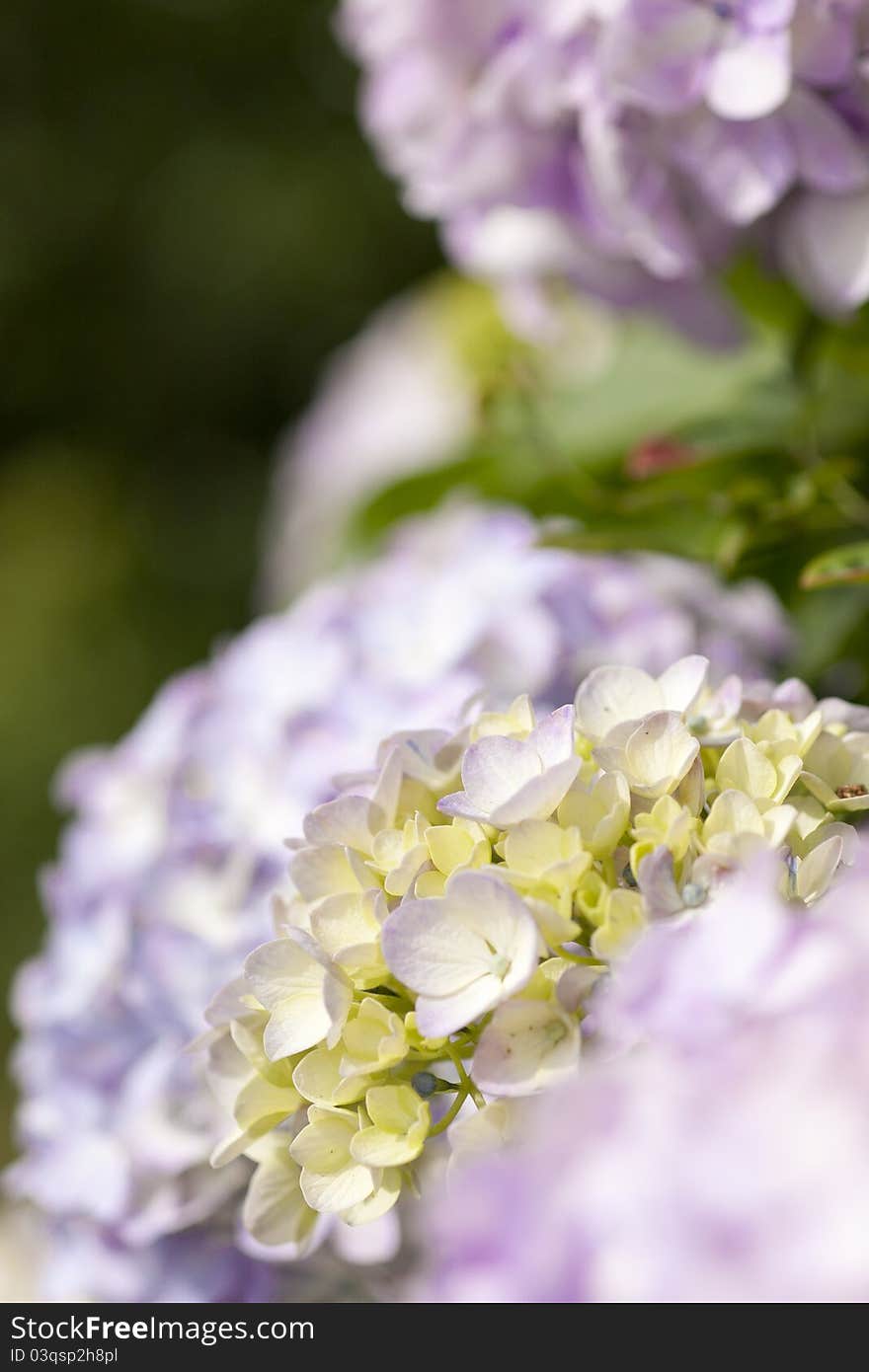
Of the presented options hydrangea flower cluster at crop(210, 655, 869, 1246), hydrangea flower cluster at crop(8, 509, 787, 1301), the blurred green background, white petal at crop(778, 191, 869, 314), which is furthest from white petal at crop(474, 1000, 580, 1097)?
the blurred green background

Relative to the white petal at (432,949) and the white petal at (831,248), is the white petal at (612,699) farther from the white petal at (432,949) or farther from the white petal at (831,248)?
the white petal at (831,248)

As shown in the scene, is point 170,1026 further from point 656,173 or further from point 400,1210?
point 656,173

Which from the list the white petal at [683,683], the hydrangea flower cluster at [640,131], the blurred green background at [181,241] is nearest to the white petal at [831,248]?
the hydrangea flower cluster at [640,131]

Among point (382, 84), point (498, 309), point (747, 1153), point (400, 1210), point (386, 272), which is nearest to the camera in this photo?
point (747, 1153)

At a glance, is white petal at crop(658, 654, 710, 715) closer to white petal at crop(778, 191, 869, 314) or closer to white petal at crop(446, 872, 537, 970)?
white petal at crop(446, 872, 537, 970)

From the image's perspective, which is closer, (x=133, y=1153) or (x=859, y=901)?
(x=859, y=901)

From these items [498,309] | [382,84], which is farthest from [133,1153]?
[498,309]

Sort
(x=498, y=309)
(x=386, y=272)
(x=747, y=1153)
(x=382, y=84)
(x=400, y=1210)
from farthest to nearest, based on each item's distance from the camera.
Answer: (x=386, y=272) < (x=498, y=309) < (x=382, y=84) < (x=400, y=1210) < (x=747, y=1153)

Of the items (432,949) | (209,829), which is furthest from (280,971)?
(209,829)
